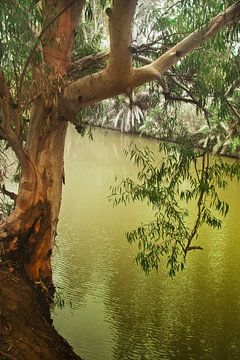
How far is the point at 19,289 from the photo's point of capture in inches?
118

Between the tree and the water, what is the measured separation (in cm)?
78

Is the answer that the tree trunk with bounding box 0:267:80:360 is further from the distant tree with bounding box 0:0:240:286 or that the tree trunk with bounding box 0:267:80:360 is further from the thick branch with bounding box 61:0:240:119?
the thick branch with bounding box 61:0:240:119

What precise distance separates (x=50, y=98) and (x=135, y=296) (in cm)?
213

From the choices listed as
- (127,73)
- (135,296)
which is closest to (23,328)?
(127,73)

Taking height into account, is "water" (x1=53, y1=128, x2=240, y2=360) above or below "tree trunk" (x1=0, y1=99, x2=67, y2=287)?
below

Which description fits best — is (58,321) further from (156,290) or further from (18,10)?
(18,10)

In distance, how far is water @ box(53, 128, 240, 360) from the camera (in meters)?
3.93

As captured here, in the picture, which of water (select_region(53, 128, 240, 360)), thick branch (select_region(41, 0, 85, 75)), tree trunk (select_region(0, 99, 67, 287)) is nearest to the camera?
tree trunk (select_region(0, 99, 67, 287))

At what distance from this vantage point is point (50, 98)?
3.41 meters

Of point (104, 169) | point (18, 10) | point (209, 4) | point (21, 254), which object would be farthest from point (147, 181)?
point (104, 169)

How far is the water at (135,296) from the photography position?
393cm

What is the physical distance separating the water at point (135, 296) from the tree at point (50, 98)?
2.55 ft

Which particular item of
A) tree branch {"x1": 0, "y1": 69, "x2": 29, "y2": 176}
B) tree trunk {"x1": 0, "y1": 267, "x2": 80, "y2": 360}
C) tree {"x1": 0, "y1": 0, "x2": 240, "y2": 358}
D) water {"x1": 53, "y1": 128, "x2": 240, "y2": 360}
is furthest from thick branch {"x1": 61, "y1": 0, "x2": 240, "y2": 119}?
water {"x1": 53, "y1": 128, "x2": 240, "y2": 360}

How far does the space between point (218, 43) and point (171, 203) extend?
1555 mm
